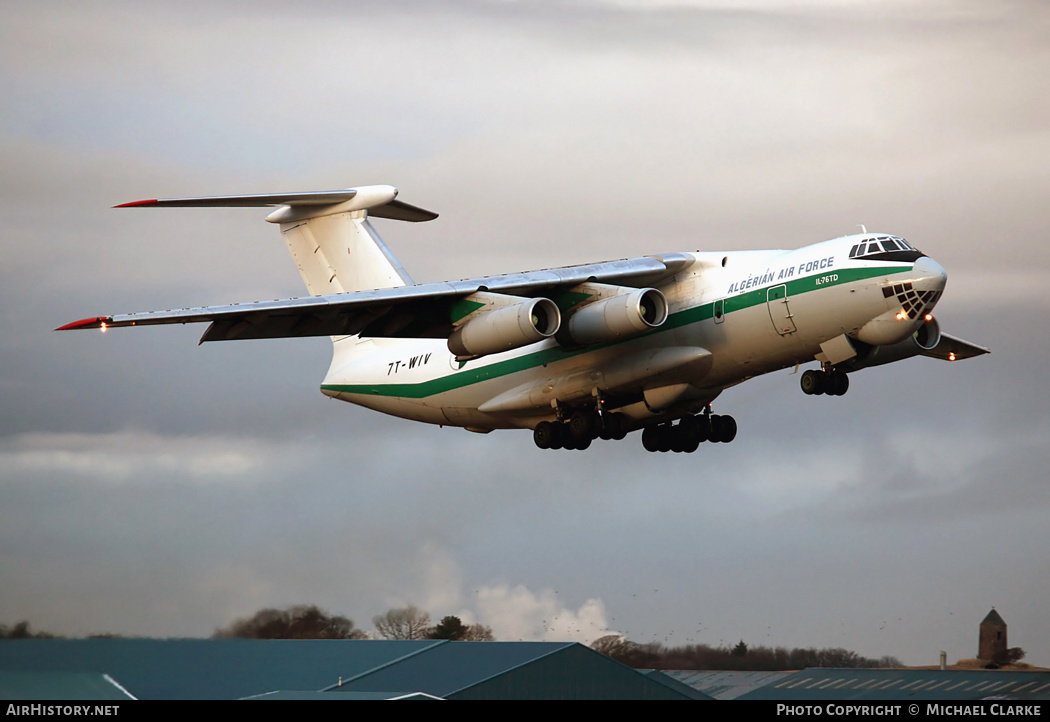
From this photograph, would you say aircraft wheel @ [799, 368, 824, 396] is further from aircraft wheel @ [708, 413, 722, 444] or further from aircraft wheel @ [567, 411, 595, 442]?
aircraft wheel @ [567, 411, 595, 442]

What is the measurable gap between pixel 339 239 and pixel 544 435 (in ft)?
13.9

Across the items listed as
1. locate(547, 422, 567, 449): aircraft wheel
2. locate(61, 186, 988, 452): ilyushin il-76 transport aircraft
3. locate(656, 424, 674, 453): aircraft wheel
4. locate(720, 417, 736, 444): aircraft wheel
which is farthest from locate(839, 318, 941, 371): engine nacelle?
locate(547, 422, 567, 449): aircraft wheel

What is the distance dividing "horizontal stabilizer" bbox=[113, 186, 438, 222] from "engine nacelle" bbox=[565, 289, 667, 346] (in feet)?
14.0

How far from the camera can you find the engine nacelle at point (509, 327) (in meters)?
14.2

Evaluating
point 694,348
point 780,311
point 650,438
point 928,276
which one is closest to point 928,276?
point 928,276

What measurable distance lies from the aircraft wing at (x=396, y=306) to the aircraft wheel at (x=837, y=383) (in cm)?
195

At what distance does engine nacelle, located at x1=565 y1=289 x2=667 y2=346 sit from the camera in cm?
1445

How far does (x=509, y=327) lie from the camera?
14.3 meters

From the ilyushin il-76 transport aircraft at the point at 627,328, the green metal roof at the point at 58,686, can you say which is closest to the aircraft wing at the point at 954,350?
the ilyushin il-76 transport aircraft at the point at 627,328
